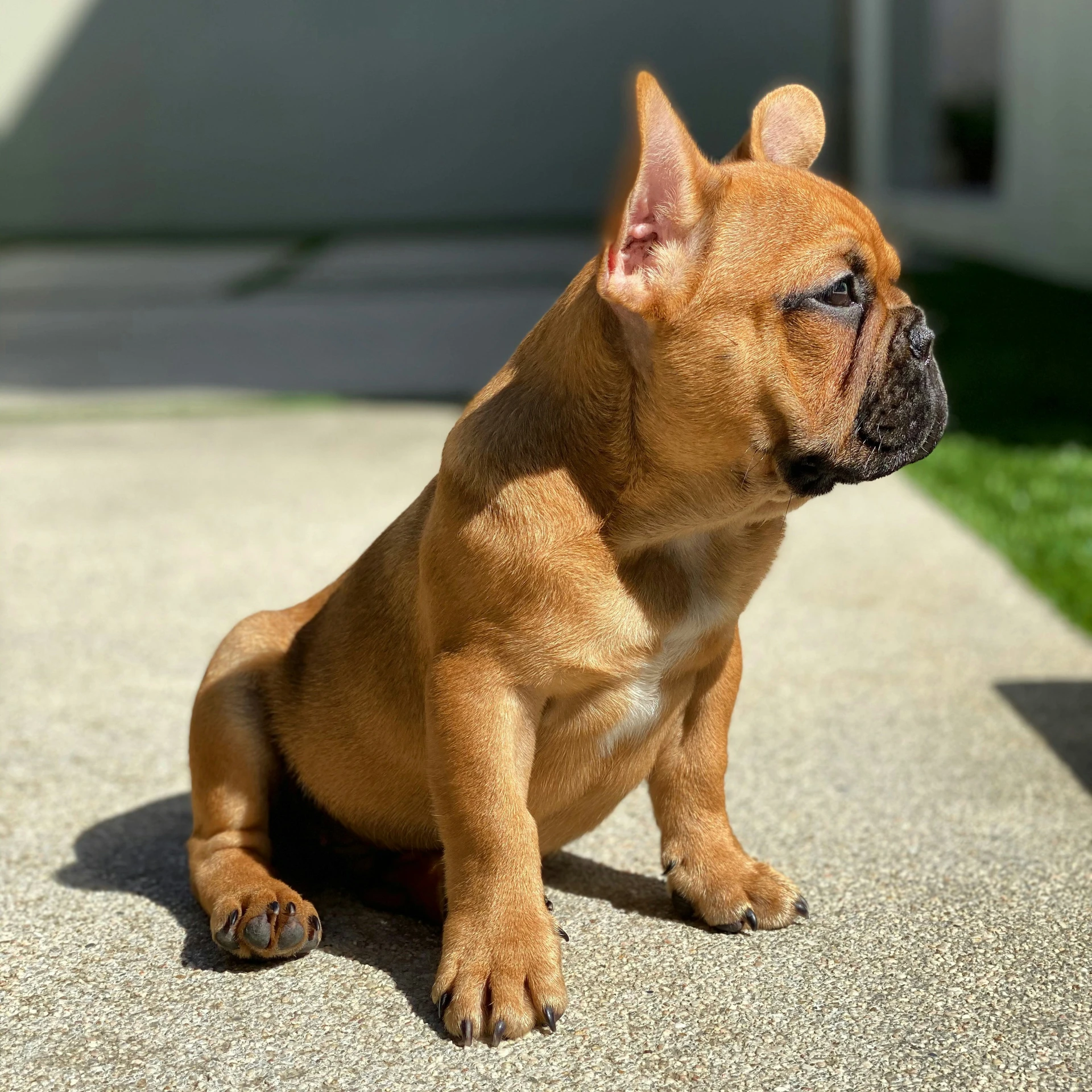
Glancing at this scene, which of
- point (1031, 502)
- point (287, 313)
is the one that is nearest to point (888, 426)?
point (1031, 502)

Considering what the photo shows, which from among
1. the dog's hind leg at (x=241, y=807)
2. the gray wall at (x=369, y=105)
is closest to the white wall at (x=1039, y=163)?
the gray wall at (x=369, y=105)

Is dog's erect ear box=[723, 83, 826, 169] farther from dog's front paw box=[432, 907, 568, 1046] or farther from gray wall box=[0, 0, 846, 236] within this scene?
gray wall box=[0, 0, 846, 236]

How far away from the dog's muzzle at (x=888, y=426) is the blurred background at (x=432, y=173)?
196 inches

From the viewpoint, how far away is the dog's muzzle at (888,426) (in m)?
2.39

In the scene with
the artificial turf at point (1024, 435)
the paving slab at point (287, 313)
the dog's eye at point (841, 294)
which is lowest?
the paving slab at point (287, 313)

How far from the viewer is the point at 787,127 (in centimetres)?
274

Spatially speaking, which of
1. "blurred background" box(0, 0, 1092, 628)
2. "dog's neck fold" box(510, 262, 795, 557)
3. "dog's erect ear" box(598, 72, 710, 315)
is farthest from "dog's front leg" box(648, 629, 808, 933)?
"blurred background" box(0, 0, 1092, 628)

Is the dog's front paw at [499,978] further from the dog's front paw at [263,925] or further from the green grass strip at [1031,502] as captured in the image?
the green grass strip at [1031,502]

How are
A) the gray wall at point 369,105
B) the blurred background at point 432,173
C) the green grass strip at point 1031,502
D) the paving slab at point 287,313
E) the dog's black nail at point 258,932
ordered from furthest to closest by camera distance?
1. the gray wall at point 369,105
2. the blurred background at point 432,173
3. the paving slab at point 287,313
4. the green grass strip at point 1031,502
5. the dog's black nail at point 258,932

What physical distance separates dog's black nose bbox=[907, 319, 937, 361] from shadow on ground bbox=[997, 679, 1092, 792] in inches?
63.4

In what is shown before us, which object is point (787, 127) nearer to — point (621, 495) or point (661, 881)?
point (621, 495)

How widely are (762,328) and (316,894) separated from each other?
1511 mm

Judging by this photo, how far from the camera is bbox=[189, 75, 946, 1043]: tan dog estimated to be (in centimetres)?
237

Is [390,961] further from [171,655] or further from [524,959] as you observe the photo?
[171,655]
